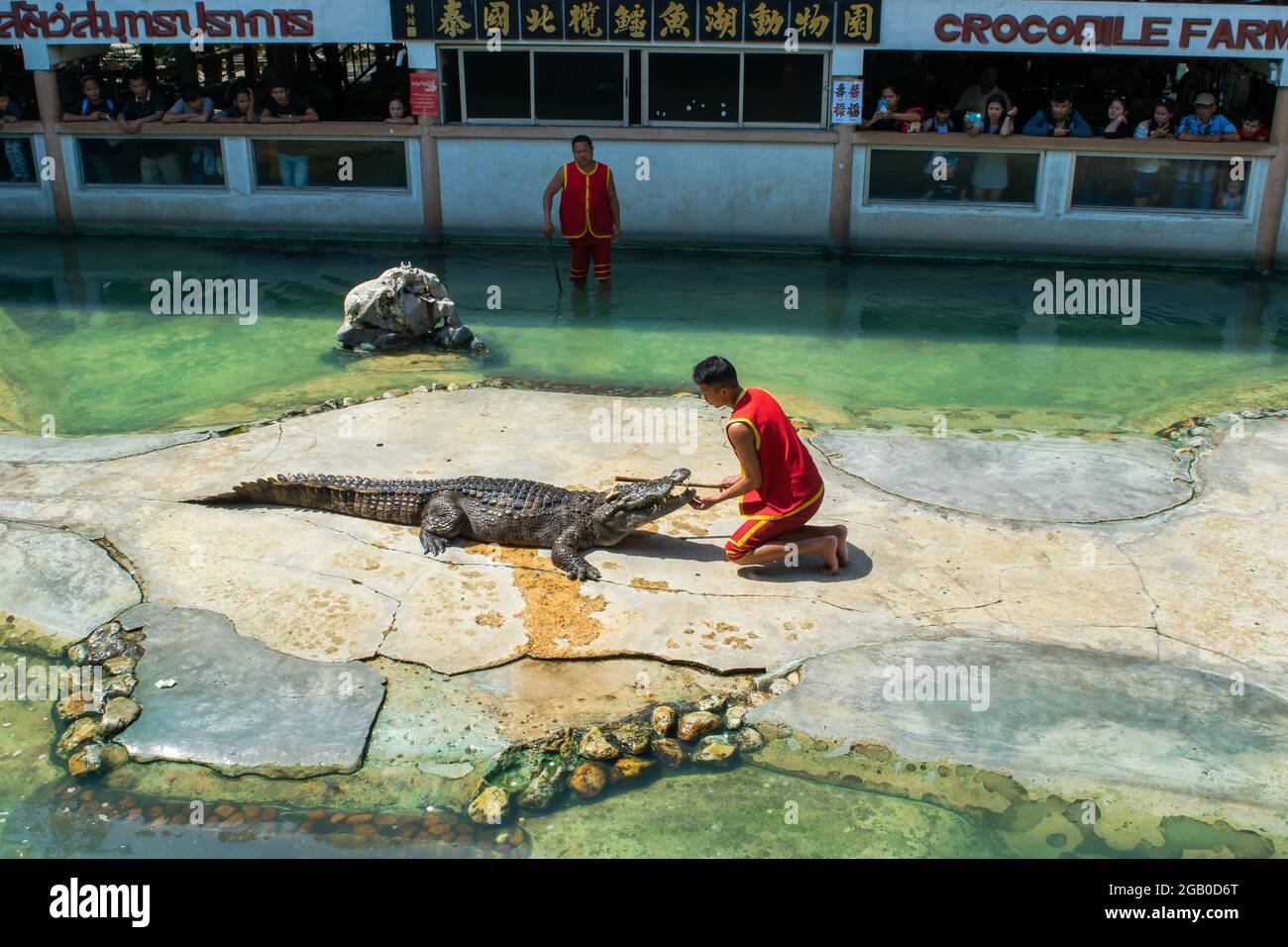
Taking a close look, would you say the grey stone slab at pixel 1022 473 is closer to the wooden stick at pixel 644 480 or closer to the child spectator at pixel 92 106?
the wooden stick at pixel 644 480

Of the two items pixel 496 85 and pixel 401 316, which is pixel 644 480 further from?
pixel 496 85

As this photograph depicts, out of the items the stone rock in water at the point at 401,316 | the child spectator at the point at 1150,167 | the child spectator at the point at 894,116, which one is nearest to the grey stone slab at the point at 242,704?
the stone rock in water at the point at 401,316

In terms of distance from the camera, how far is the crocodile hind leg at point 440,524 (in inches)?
251

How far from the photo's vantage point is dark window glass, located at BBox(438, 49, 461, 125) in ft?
44.4

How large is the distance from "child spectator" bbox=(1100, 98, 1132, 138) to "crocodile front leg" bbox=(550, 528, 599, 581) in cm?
952

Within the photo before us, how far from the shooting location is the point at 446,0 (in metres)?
13.0

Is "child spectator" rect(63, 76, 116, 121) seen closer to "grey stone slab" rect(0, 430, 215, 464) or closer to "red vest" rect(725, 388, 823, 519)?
"grey stone slab" rect(0, 430, 215, 464)

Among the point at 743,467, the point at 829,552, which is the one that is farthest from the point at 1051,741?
the point at 743,467

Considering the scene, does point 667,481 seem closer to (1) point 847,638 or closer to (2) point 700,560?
(2) point 700,560

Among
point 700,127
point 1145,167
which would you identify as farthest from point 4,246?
point 1145,167

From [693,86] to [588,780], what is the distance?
1060cm

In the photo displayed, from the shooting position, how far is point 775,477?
19.7 feet

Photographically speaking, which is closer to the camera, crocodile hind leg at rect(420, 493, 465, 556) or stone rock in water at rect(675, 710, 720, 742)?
stone rock in water at rect(675, 710, 720, 742)

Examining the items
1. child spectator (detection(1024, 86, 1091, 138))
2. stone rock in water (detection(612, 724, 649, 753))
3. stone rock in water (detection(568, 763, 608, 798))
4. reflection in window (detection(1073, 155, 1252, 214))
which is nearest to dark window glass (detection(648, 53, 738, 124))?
child spectator (detection(1024, 86, 1091, 138))
